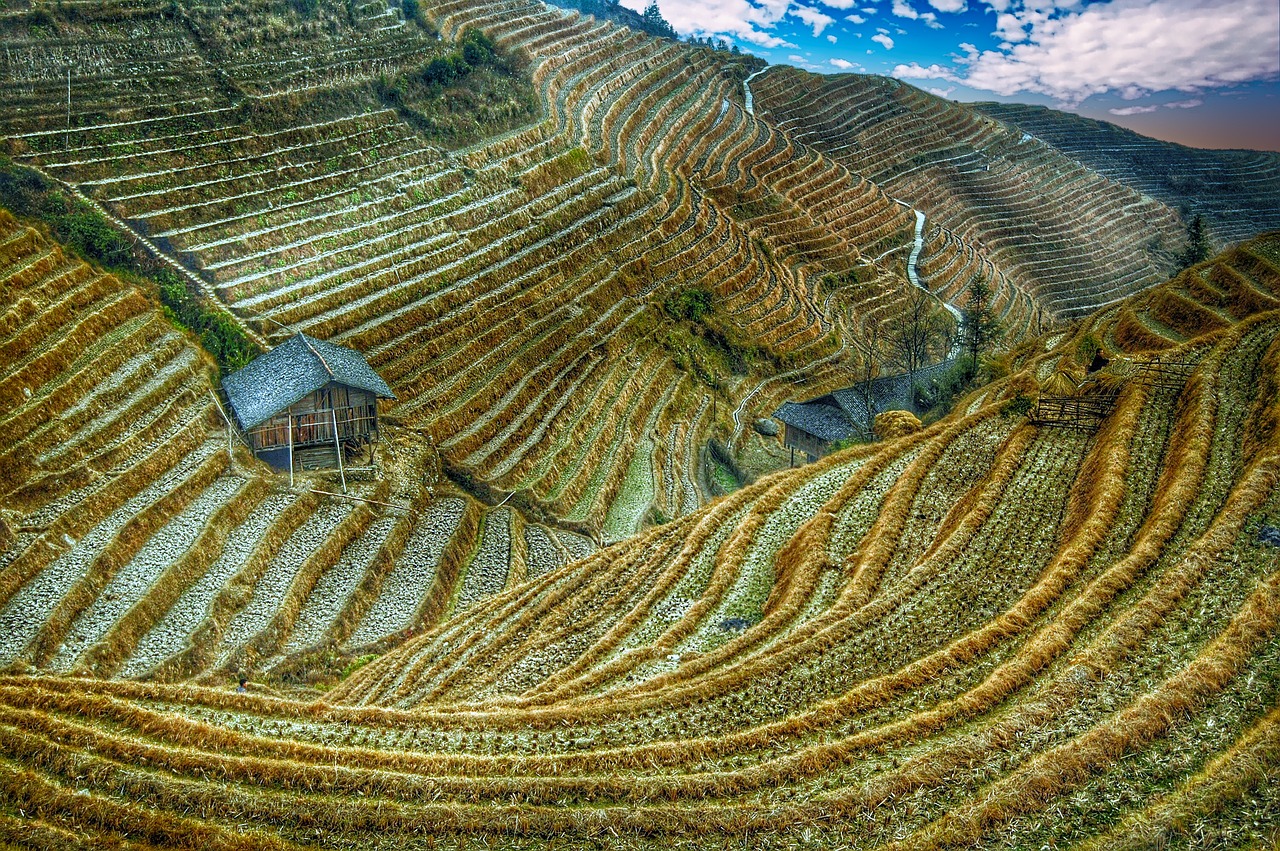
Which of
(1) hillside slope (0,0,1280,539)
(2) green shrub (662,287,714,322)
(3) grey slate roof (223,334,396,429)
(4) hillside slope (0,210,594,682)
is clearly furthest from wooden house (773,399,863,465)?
(3) grey slate roof (223,334,396,429)

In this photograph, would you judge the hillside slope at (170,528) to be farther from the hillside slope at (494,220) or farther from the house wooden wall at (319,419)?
the hillside slope at (494,220)

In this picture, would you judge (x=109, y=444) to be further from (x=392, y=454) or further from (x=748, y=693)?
(x=748, y=693)

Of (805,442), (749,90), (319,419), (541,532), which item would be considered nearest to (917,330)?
(805,442)

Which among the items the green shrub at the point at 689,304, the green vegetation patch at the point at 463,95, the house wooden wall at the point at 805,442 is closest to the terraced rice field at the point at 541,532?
the green shrub at the point at 689,304

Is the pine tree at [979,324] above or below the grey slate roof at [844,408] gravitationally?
above

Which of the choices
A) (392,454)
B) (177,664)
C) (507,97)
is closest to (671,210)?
(507,97)

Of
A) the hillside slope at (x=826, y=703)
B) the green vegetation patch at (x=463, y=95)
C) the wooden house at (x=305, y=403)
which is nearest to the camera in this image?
the hillside slope at (x=826, y=703)
